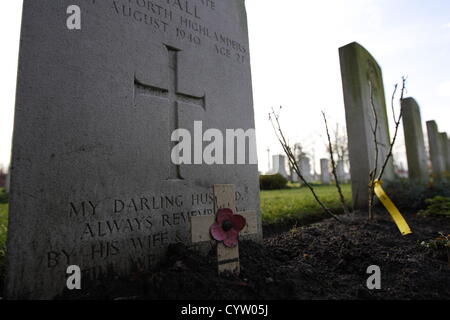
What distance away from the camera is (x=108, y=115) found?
211 centimetres

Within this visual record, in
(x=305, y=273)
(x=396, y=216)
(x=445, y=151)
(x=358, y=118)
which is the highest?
(x=445, y=151)

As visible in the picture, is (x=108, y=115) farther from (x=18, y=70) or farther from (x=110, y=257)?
(x=110, y=257)

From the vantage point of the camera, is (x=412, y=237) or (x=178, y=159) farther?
(x=412, y=237)

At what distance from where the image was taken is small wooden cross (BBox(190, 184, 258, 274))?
6.15 feet

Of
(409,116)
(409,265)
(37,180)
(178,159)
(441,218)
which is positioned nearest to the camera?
(37,180)

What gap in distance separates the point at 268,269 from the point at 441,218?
11.9ft

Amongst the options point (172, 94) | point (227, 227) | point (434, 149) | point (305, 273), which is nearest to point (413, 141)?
point (434, 149)

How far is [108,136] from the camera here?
2090mm

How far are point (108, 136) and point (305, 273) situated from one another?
1734mm

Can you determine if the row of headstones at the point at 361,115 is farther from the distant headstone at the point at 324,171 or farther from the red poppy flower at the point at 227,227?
the distant headstone at the point at 324,171

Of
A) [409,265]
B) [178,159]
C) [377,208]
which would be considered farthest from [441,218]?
[178,159]

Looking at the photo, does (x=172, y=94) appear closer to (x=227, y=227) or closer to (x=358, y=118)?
(x=227, y=227)
